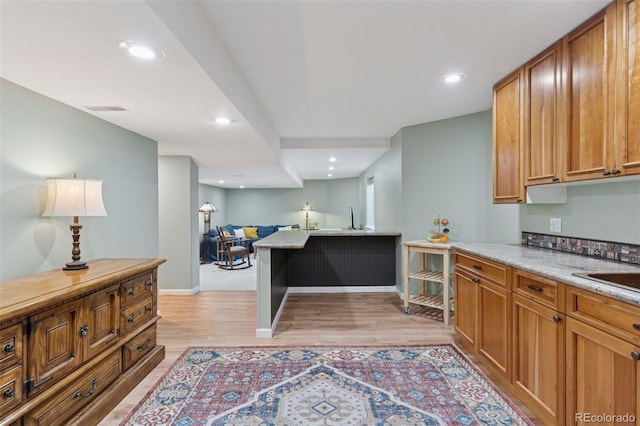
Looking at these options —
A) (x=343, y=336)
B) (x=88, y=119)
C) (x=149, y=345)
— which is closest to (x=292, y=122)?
(x=88, y=119)

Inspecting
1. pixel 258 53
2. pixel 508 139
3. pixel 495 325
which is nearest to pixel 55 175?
pixel 258 53

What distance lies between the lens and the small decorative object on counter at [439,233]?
365 cm

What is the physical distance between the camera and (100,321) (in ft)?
6.31

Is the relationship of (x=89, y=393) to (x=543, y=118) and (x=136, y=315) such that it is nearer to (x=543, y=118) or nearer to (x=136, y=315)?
(x=136, y=315)

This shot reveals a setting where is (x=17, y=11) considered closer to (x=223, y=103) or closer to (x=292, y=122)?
(x=223, y=103)

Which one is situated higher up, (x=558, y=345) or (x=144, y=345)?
(x=558, y=345)

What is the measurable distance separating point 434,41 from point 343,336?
2.63 m

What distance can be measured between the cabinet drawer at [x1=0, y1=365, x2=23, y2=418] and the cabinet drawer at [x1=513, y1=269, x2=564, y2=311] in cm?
260

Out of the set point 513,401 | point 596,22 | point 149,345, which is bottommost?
point 513,401

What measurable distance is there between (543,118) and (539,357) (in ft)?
5.12

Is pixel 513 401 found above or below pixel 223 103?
below

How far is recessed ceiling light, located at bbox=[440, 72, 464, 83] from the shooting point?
2.55 meters

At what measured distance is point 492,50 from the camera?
216cm

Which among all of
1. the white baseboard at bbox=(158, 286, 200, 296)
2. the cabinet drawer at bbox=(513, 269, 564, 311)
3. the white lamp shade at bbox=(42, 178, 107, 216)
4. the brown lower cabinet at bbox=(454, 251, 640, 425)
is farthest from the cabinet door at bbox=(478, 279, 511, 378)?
the white baseboard at bbox=(158, 286, 200, 296)
